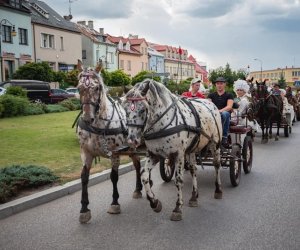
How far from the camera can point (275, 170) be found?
9977mm

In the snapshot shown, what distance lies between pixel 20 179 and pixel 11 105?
48.8ft

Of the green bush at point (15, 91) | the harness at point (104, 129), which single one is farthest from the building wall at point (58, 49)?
the harness at point (104, 129)

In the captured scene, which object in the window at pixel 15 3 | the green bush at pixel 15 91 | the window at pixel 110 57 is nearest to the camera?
the green bush at pixel 15 91

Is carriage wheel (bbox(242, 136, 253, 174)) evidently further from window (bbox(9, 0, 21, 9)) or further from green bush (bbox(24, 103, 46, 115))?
window (bbox(9, 0, 21, 9))

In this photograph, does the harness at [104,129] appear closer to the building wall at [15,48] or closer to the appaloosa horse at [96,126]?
the appaloosa horse at [96,126]

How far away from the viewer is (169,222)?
6.02 metres

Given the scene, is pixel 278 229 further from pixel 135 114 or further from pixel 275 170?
pixel 275 170

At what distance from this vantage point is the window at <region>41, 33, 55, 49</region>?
43706 millimetres

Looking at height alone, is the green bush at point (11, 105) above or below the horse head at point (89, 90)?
below

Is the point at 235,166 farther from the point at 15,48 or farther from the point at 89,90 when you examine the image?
the point at 15,48

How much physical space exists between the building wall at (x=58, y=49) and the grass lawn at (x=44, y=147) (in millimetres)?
25521

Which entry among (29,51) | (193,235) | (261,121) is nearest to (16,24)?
(29,51)

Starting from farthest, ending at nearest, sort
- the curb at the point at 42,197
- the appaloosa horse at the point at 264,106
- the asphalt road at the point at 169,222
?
the appaloosa horse at the point at 264,106 → the curb at the point at 42,197 → the asphalt road at the point at 169,222

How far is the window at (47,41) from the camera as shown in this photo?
4371 centimetres
